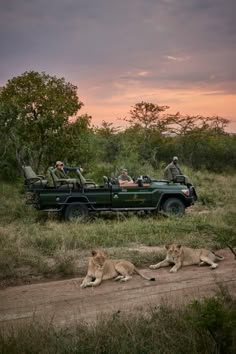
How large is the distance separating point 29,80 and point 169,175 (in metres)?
6.12

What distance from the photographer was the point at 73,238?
941 centimetres

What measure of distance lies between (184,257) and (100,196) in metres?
4.43

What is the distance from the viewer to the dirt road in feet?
19.5

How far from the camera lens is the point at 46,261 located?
318 inches

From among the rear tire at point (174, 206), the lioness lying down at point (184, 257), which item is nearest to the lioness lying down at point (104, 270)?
the lioness lying down at point (184, 257)

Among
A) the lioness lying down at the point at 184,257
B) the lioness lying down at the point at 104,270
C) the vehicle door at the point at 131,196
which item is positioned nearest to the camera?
the lioness lying down at the point at 104,270

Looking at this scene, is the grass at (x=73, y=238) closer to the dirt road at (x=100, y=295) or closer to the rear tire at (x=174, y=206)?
the rear tire at (x=174, y=206)

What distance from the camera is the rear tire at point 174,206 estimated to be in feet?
41.0

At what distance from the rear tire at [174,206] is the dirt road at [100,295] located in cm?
463

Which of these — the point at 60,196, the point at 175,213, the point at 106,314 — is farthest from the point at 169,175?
the point at 106,314

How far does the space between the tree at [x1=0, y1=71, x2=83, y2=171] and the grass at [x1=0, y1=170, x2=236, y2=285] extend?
3.73m

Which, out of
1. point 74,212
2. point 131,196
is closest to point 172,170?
point 131,196

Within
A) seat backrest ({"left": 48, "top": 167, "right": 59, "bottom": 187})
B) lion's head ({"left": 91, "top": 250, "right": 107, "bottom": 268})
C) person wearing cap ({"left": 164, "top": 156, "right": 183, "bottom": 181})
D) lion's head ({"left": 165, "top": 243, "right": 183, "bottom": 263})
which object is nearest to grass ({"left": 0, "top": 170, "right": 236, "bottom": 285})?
lion's head ({"left": 165, "top": 243, "right": 183, "bottom": 263})

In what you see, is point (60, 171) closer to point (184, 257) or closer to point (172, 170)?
point (172, 170)
